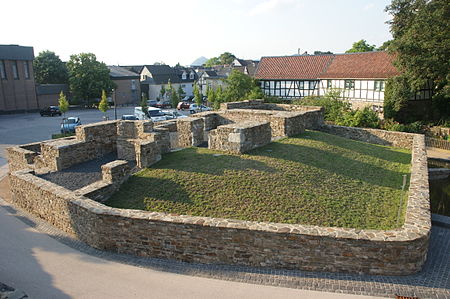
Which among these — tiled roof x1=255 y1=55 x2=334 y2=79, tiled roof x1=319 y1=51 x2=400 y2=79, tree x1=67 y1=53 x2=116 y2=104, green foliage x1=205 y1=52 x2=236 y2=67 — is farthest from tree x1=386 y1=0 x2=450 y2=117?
green foliage x1=205 y1=52 x2=236 y2=67

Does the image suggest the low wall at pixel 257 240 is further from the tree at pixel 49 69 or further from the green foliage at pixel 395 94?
the tree at pixel 49 69

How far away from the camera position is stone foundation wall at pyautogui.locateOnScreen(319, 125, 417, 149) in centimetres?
1892

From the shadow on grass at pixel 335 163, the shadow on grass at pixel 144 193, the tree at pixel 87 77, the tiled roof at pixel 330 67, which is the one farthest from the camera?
the tree at pixel 87 77

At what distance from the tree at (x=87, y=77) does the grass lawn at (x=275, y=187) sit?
40.1 m

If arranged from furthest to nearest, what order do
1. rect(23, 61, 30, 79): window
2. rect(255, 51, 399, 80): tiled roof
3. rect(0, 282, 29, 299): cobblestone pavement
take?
rect(23, 61, 30, 79): window < rect(255, 51, 399, 80): tiled roof < rect(0, 282, 29, 299): cobblestone pavement

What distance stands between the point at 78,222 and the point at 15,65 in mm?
43903

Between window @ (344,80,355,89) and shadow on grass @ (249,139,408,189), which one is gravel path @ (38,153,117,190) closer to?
shadow on grass @ (249,139,408,189)

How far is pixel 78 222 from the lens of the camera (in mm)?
9852

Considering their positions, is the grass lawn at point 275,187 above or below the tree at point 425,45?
below

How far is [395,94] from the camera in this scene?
27.0m

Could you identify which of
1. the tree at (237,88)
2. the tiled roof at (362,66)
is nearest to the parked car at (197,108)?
the tree at (237,88)

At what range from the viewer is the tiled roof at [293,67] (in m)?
36.9

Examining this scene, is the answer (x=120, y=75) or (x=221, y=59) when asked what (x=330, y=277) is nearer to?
(x=120, y=75)

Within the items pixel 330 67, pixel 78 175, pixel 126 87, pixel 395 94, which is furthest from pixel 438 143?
pixel 126 87
